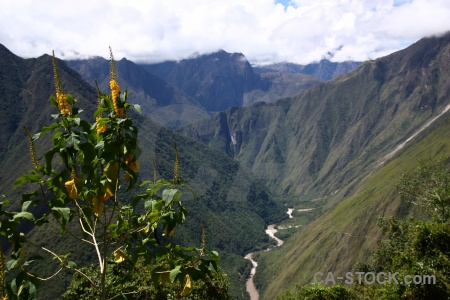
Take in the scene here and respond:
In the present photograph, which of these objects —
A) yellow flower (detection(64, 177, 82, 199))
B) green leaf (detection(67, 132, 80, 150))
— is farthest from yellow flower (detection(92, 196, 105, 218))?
green leaf (detection(67, 132, 80, 150))

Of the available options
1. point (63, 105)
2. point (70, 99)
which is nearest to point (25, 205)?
point (63, 105)

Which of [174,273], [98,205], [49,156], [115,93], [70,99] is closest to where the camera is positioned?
[174,273]

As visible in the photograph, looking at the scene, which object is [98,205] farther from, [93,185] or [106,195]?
[93,185]

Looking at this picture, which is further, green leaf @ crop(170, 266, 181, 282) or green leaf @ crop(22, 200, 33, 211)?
green leaf @ crop(22, 200, 33, 211)

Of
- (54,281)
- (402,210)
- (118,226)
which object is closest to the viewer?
(118,226)

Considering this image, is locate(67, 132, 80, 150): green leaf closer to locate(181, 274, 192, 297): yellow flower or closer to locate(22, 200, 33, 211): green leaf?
locate(22, 200, 33, 211): green leaf

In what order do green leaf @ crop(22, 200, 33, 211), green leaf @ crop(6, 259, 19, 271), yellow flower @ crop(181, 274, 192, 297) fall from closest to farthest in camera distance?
green leaf @ crop(6, 259, 19, 271)
yellow flower @ crop(181, 274, 192, 297)
green leaf @ crop(22, 200, 33, 211)

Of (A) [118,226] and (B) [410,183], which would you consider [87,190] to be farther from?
(B) [410,183]

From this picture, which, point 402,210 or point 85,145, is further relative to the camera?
point 402,210

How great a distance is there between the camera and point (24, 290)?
5.90 metres

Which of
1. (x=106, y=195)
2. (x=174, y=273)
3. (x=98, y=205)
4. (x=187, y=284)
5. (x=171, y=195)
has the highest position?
(x=171, y=195)

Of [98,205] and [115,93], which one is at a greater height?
[115,93]

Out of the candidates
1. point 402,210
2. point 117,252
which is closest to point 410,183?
point 117,252

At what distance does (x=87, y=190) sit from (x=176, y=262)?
2327 mm
